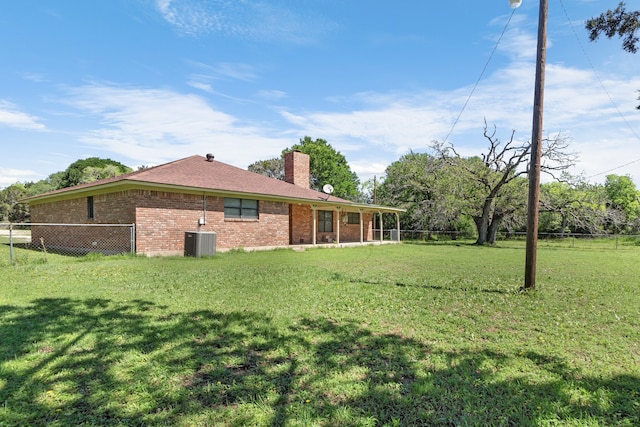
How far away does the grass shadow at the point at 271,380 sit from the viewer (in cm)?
241

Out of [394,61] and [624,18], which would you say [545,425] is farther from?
[394,61]

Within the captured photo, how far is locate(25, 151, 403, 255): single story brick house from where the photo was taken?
12.0 metres

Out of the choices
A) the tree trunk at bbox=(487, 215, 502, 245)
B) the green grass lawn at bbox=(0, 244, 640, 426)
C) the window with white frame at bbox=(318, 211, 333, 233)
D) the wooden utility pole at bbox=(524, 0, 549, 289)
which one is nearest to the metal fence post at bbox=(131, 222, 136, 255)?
the green grass lawn at bbox=(0, 244, 640, 426)

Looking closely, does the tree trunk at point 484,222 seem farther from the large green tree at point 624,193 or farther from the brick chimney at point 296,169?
the large green tree at point 624,193

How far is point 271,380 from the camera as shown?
2.91 m

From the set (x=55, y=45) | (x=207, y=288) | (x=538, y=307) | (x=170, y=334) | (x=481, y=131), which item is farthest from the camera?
(x=481, y=131)

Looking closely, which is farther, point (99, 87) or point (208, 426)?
point (99, 87)

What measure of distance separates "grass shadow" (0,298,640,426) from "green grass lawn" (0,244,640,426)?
0.05 feet

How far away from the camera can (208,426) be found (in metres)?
2.24

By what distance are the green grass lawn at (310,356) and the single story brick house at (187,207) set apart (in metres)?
5.59

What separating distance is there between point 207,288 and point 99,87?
1024 cm

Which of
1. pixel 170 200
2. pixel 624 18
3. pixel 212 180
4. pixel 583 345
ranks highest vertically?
pixel 624 18

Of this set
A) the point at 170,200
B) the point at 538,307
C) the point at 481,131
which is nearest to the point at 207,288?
the point at 538,307

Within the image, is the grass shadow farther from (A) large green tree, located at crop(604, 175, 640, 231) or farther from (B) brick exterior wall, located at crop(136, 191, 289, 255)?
(A) large green tree, located at crop(604, 175, 640, 231)
